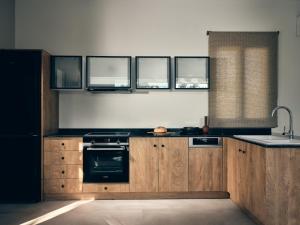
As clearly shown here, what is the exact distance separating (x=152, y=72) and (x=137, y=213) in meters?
2.05

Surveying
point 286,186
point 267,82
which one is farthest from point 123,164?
point 267,82

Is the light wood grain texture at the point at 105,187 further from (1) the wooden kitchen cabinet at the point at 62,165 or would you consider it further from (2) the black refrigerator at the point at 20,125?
(2) the black refrigerator at the point at 20,125

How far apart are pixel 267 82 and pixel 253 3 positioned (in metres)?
1.24

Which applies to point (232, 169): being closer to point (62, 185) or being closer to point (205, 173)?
point (205, 173)

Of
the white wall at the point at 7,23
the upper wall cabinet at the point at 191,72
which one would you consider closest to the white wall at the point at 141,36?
the white wall at the point at 7,23

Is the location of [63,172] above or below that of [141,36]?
below

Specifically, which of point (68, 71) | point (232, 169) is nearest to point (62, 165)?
point (68, 71)

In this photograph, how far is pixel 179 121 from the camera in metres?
4.95

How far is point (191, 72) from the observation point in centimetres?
480

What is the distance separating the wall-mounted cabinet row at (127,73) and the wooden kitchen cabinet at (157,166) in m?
0.91

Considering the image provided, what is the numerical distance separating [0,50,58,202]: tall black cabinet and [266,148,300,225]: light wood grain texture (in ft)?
9.26

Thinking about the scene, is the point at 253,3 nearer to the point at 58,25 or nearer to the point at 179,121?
the point at 179,121

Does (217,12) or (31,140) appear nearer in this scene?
(31,140)

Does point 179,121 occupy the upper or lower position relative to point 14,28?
lower
